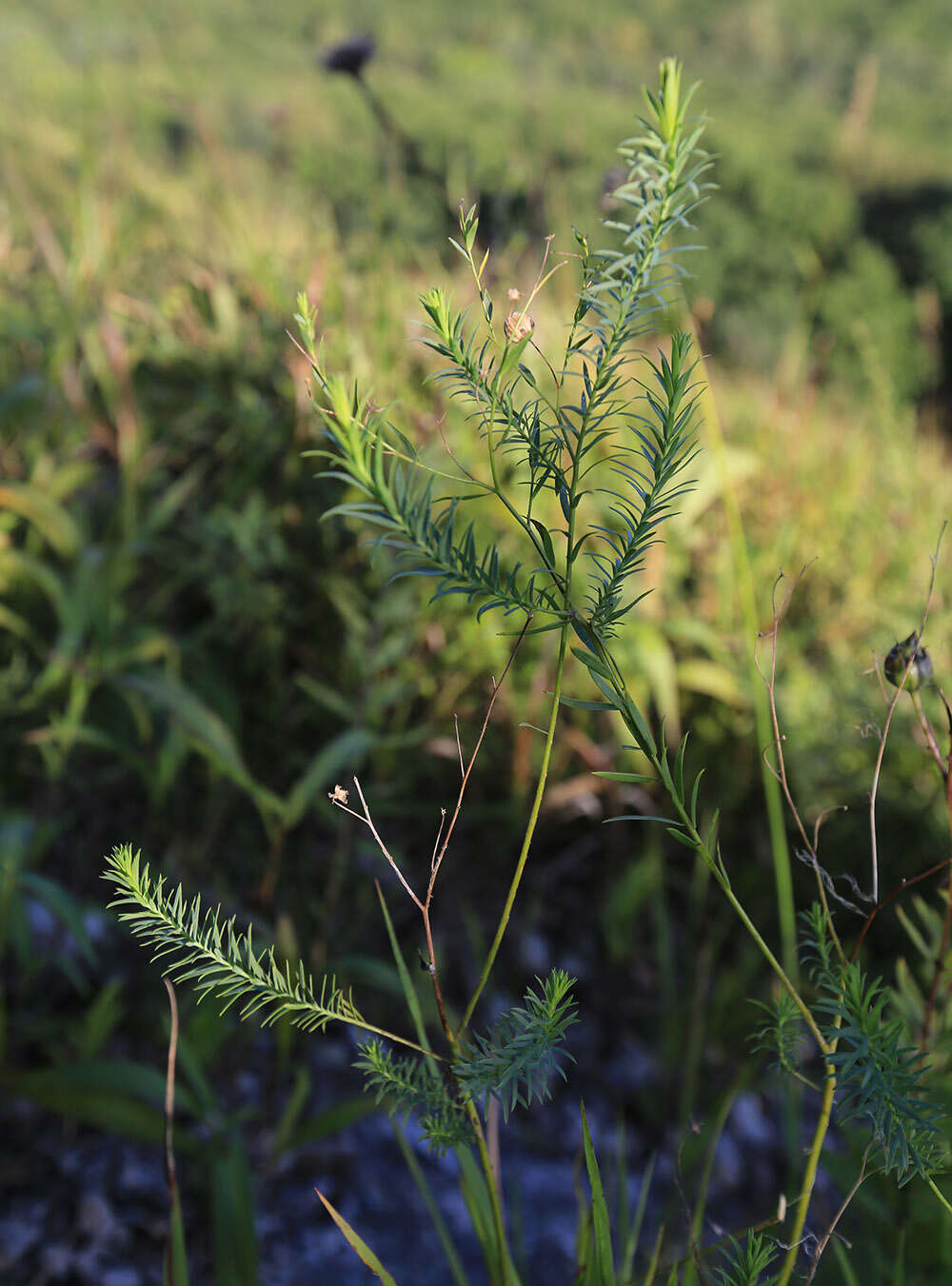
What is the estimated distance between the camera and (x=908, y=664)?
0.42 metres

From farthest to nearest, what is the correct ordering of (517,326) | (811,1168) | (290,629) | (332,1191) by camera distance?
(290,629) → (332,1191) → (811,1168) → (517,326)

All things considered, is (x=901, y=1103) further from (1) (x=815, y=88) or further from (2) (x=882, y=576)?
(1) (x=815, y=88)

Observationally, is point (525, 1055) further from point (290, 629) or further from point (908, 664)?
point (290, 629)

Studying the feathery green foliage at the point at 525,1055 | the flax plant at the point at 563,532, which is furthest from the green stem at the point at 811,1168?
the feathery green foliage at the point at 525,1055

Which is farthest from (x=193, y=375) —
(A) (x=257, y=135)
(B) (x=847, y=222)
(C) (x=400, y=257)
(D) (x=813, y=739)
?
(B) (x=847, y=222)

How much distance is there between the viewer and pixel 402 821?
1220 mm

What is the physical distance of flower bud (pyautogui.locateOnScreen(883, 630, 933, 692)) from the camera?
42cm

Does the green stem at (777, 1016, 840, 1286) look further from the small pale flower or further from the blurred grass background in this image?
the blurred grass background

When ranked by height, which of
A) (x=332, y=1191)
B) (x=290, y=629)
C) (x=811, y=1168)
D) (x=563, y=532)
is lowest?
(x=332, y=1191)

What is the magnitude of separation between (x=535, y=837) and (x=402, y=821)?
181 mm

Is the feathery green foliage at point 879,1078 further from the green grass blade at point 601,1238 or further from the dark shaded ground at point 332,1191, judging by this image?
the dark shaded ground at point 332,1191

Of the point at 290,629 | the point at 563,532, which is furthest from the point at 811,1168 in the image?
the point at 290,629

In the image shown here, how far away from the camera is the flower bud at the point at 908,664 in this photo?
424 mm

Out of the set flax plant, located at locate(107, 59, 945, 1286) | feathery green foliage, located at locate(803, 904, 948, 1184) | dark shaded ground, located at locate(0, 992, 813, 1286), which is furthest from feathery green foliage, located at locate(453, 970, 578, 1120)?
dark shaded ground, located at locate(0, 992, 813, 1286)
